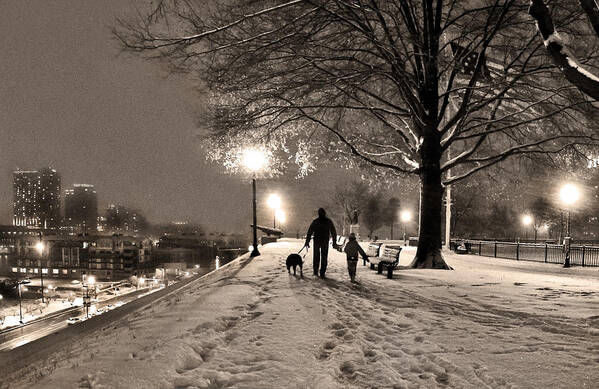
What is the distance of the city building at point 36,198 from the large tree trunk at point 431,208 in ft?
596

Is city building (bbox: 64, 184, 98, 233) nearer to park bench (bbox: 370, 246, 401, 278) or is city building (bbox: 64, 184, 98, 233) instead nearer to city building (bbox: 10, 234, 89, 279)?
city building (bbox: 10, 234, 89, 279)

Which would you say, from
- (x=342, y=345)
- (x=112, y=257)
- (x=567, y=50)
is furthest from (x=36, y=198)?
(x=567, y=50)

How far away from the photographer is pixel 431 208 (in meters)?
12.7

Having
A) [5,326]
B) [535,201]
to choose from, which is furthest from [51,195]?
[535,201]

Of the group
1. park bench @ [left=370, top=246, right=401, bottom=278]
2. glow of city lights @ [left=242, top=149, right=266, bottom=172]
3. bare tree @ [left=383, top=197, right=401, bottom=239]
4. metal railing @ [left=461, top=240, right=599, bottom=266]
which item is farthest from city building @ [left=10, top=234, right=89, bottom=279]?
park bench @ [left=370, top=246, right=401, bottom=278]

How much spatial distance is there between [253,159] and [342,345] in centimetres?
1187

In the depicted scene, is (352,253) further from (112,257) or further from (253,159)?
(112,257)

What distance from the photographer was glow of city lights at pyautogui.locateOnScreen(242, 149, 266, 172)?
15560 millimetres

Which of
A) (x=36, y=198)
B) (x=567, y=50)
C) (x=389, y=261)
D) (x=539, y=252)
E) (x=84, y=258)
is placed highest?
(x=567, y=50)

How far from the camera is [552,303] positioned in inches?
274

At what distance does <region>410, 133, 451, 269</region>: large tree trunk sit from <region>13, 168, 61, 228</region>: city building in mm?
181552

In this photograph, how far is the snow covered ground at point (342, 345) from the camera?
3.69 m

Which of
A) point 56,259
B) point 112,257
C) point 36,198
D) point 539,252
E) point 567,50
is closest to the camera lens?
point 567,50

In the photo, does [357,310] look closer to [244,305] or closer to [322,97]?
[244,305]
